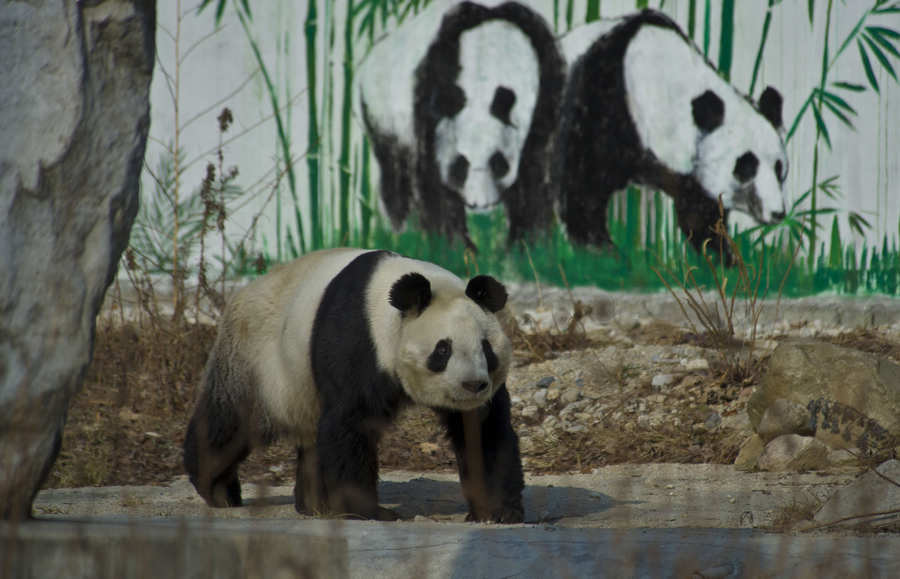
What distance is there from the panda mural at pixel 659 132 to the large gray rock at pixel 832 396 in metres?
3.20

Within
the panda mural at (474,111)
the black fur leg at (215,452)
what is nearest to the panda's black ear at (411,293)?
the black fur leg at (215,452)

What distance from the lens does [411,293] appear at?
4773 mm

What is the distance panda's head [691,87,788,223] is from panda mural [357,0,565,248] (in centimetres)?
129

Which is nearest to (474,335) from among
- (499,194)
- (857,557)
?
(857,557)

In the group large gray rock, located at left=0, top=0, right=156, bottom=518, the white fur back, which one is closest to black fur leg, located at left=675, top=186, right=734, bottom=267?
the white fur back

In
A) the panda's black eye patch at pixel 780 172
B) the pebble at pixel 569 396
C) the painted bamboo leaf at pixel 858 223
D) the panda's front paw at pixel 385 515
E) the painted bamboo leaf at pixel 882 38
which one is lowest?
the panda's front paw at pixel 385 515

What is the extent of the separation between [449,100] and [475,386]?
17.1 feet

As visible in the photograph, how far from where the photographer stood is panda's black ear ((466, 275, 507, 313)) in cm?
481

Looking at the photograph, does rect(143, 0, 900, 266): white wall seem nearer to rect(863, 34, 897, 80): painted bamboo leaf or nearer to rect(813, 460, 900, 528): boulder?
rect(863, 34, 897, 80): painted bamboo leaf

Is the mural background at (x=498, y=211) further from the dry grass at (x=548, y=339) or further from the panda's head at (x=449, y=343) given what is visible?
the panda's head at (x=449, y=343)

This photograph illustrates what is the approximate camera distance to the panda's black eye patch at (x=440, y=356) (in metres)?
4.73

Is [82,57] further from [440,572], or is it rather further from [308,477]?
[308,477]

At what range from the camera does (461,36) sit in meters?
9.39

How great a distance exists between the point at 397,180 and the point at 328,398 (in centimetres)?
469
